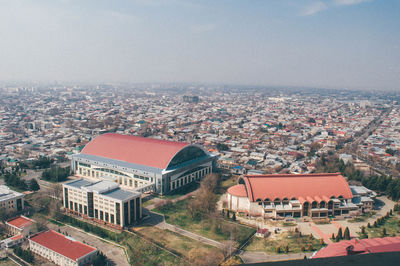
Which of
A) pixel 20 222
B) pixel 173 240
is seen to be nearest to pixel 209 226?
pixel 173 240

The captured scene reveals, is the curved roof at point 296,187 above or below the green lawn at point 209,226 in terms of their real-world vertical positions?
above

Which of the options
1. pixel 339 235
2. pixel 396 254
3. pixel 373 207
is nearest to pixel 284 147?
pixel 373 207

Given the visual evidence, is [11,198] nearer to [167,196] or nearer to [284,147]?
[167,196]

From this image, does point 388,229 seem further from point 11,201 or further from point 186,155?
point 11,201

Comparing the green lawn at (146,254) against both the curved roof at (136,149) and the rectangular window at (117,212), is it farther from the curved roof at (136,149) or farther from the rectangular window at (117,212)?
the curved roof at (136,149)

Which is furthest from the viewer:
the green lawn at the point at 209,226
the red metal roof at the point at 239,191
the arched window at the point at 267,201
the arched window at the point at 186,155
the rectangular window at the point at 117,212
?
the arched window at the point at 186,155

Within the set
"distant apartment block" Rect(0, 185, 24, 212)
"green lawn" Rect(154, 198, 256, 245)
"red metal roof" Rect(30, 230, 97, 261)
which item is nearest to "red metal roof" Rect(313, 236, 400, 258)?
"green lawn" Rect(154, 198, 256, 245)

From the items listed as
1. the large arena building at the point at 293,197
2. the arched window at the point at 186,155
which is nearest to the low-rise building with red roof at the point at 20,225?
the arched window at the point at 186,155
